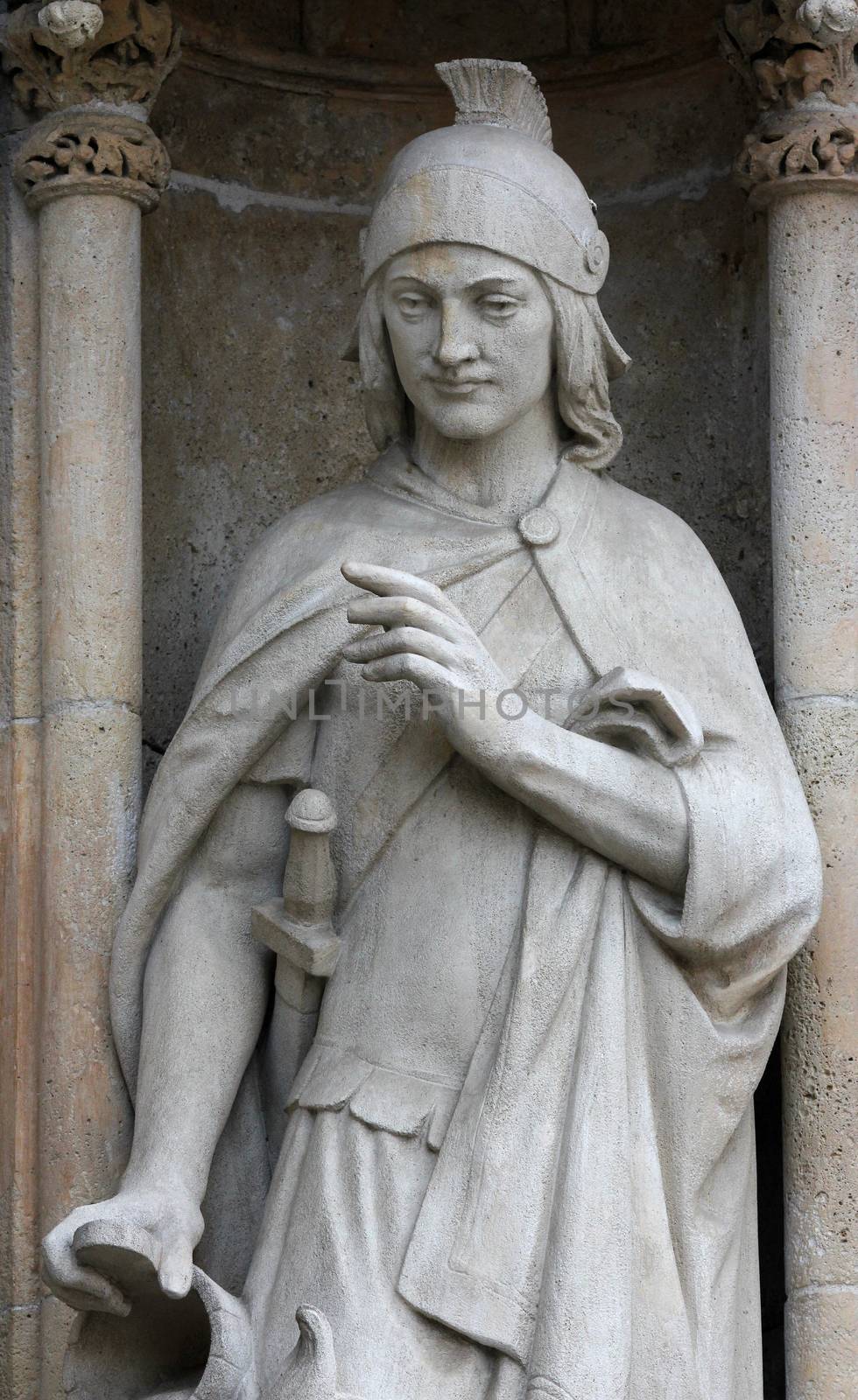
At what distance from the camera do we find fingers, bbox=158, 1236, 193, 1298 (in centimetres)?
496

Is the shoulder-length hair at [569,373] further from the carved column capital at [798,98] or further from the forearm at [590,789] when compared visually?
the forearm at [590,789]

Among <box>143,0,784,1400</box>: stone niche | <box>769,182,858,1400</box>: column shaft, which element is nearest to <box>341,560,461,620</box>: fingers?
<box>769,182,858,1400</box>: column shaft

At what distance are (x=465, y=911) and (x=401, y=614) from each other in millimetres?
493

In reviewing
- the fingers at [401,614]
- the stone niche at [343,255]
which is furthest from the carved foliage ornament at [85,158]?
the fingers at [401,614]

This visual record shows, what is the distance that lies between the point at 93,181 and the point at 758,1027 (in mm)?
1883

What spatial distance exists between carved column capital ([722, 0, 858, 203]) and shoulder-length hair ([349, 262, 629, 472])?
0.48 metres

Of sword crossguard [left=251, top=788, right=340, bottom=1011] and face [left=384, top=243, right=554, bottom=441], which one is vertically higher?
face [left=384, top=243, right=554, bottom=441]

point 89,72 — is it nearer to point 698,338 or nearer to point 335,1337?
point 698,338

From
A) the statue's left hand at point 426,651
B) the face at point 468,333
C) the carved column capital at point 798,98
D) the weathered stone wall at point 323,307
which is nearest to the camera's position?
the statue's left hand at point 426,651

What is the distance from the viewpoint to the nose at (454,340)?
527 cm

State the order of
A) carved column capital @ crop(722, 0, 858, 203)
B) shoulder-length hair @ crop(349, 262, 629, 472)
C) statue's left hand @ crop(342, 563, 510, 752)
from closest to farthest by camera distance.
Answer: statue's left hand @ crop(342, 563, 510, 752) < shoulder-length hair @ crop(349, 262, 629, 472) < carved column capital @ crop(722, 0, 858, 203)

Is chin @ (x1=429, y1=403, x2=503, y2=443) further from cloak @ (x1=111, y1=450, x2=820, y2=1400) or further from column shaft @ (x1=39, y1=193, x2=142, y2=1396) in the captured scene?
column shaft @ (x1=39, y1=193, x2=142, y2=1396)

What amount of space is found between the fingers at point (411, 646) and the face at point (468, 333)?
0.45m

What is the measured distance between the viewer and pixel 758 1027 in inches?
206
